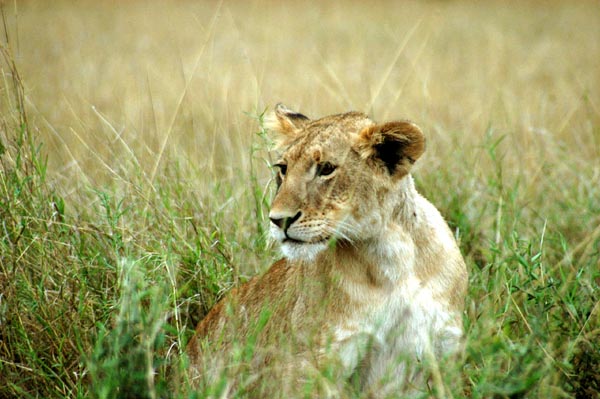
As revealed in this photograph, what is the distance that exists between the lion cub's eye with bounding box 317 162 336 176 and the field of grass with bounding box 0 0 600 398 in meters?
0.77

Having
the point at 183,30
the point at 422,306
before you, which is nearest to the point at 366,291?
the point at 422,306

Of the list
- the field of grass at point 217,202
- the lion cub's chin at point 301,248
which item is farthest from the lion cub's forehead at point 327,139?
the field of grass at point 217,202

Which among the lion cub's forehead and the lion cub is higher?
the lion cub's forehead

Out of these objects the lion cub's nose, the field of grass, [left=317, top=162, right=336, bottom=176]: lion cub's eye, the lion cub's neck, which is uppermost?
[left=317, top=162, right=336, bottom=176]: lion cub's eye

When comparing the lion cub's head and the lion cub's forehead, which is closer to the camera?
the lion cub's head

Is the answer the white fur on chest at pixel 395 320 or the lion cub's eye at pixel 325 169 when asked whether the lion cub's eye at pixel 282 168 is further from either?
the white fur on chest at pixel 395 320

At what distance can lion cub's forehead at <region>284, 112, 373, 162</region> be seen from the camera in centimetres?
332

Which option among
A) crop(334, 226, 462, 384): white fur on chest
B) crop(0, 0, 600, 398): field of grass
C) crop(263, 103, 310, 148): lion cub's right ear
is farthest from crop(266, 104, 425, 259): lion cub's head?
crop(0, 0, 600, 398): field of grass

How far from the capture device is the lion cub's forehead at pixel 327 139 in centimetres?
332

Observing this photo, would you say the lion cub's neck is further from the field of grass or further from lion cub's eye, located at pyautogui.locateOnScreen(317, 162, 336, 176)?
the field of grass

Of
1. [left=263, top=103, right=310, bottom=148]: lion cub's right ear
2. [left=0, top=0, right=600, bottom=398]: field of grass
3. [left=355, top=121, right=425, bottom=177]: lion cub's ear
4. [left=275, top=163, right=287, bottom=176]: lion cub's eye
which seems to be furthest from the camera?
[left=263, top=103, right=310, bottom=148]: lion cub's right ear

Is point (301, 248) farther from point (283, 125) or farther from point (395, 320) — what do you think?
point (283, 125)

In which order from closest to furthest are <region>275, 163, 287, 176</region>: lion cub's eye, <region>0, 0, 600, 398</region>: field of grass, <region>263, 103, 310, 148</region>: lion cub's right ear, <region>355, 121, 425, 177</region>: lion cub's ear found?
<region>0, 0, 600, 398</region>: field of grass → <region>355, 121, 425, 177</region>: lion cub's ear → <region>275, 163, 287, 176</region>: lion cub's eye → <region>263, 103, 310, 148</region>: lion cub's right ear

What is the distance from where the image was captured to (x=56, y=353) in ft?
11.3
